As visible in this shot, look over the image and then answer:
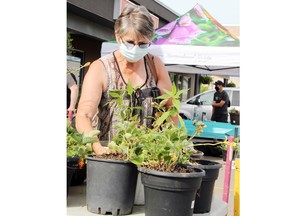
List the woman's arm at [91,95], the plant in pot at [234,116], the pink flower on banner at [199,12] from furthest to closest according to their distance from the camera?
the plant in pot at [234,116] → the pink flower on banner at [199,12] → the woman's arm at [91,95]

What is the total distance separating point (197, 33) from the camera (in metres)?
6.83

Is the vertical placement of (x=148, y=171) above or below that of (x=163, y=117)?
below

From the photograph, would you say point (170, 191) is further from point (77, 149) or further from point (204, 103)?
point (204, 103)

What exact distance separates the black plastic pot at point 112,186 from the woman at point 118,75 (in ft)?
1.04

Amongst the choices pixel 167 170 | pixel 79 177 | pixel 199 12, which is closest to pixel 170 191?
pixel 167 170

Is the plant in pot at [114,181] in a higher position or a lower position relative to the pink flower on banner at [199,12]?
lower

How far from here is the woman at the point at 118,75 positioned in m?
1.81

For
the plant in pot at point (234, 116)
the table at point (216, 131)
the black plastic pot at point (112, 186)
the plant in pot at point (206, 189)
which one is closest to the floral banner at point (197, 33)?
the table at point (216, 131)

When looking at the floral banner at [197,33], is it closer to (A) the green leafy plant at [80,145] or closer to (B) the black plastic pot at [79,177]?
(B) the black plastic pot at [79,177]

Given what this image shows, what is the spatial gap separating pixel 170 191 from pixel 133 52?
74 cm

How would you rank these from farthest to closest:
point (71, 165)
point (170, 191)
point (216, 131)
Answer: point (216, 131), point (71, 165), point (170, 191)

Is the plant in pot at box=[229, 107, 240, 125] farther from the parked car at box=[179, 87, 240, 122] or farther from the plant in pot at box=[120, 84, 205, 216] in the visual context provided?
the plant in pot at box=[120, 84, 205, 216]

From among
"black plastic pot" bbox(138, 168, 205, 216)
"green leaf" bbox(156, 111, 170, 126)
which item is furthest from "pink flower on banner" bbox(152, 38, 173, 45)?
"black plastic pot" bbox(138, 168, 205, 216)
